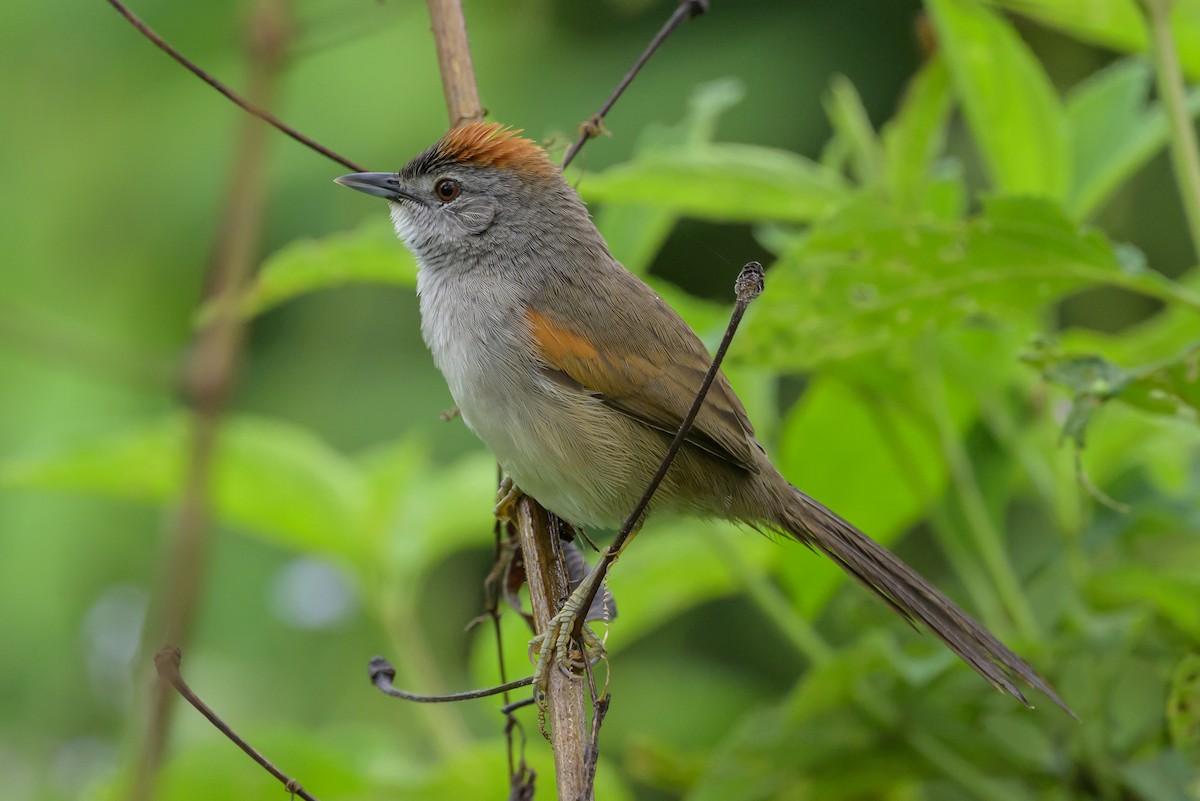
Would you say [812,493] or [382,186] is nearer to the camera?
[812,493]

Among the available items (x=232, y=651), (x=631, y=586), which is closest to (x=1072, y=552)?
(x=631, y=586)

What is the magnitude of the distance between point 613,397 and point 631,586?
1.54ft

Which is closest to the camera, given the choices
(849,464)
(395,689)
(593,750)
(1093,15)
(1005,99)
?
(593,750)

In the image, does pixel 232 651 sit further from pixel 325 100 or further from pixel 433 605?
pixel 325 100

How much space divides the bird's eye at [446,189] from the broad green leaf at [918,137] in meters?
1.08

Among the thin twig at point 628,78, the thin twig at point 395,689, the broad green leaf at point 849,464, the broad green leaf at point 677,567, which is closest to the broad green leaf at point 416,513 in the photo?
the broad green leaf at point 677,567

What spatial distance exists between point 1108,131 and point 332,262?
6.12 feet

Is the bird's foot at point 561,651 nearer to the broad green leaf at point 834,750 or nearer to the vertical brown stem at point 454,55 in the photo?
the broad green leaf at point 834,750

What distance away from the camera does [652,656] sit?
5.18 metres

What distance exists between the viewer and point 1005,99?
290 cm

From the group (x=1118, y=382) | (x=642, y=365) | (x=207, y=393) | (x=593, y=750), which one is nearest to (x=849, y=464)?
(x=642, y=365)

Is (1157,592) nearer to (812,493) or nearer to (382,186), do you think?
(812,493)

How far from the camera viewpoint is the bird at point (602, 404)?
2.79 m

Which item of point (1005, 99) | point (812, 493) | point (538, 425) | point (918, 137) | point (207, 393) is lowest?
point (207, 393)
